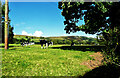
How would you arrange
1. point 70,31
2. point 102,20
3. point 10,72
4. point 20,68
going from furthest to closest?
point 70,31, point 102,20, point 20,68, point 10,72

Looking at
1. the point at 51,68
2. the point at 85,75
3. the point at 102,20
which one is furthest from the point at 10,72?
the point at 102,20

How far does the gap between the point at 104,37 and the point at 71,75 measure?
4914mm

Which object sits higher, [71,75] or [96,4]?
[96,4]

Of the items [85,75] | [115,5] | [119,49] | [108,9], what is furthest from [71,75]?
[115,5]

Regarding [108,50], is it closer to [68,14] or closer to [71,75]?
[71,75]

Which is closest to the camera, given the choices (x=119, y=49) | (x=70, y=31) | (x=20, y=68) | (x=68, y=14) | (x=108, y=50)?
(x=119, y=49)

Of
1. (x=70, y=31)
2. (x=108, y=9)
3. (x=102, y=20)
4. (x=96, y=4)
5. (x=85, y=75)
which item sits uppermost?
(x=96, y=4)

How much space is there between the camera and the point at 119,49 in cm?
554

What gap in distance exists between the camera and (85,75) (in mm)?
9195

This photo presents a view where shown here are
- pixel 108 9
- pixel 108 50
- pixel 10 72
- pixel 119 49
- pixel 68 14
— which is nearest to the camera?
pixel 119 49

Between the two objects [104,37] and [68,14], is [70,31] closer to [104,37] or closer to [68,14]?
[68,14]

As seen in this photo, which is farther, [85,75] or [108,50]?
[85,75]

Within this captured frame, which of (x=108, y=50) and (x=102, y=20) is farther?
(x=102, y=20)

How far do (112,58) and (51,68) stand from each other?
629cm
